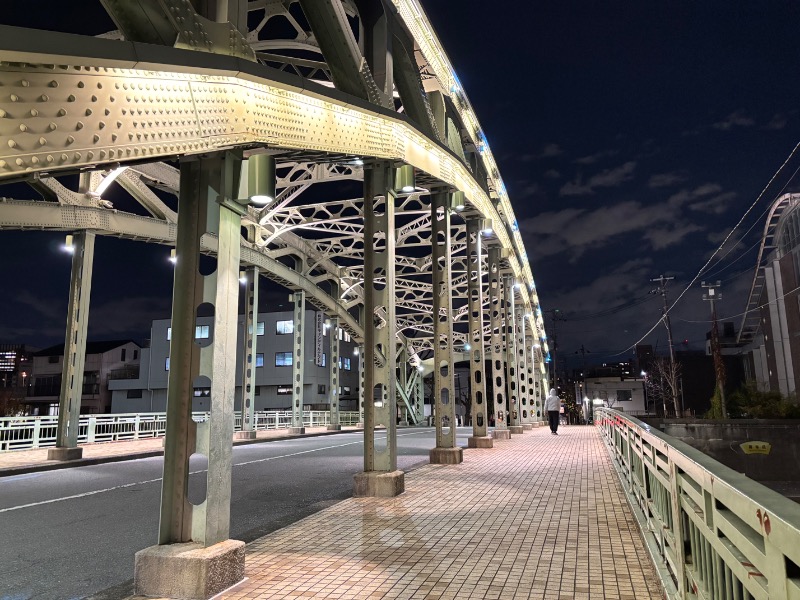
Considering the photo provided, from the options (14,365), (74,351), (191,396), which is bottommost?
(191,396)

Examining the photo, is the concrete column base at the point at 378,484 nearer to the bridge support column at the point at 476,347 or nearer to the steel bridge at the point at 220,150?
the steel bridge at the point at 220,150

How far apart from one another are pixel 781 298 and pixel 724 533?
48.9 metres

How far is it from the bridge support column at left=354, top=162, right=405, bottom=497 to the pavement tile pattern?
0.34 metres

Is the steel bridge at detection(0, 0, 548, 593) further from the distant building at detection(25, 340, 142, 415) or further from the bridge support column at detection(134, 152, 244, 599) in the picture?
the distant building at detection(25, 340, 142, 415)

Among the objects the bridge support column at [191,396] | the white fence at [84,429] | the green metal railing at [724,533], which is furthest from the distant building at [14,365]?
the green metal railing at [724,533]

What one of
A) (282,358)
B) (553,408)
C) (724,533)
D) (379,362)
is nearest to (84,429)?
(553,408)

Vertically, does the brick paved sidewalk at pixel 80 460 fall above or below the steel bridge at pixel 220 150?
below

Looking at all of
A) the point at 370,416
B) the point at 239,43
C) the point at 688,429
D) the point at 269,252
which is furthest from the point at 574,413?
the point at 239,43

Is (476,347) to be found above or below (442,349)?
above

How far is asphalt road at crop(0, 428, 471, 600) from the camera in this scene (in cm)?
534

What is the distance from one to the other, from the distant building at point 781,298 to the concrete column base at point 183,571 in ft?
141

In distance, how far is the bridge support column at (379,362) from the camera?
27.6ft

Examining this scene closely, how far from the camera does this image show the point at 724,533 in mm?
2074

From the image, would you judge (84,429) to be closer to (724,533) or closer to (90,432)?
(90,432)
